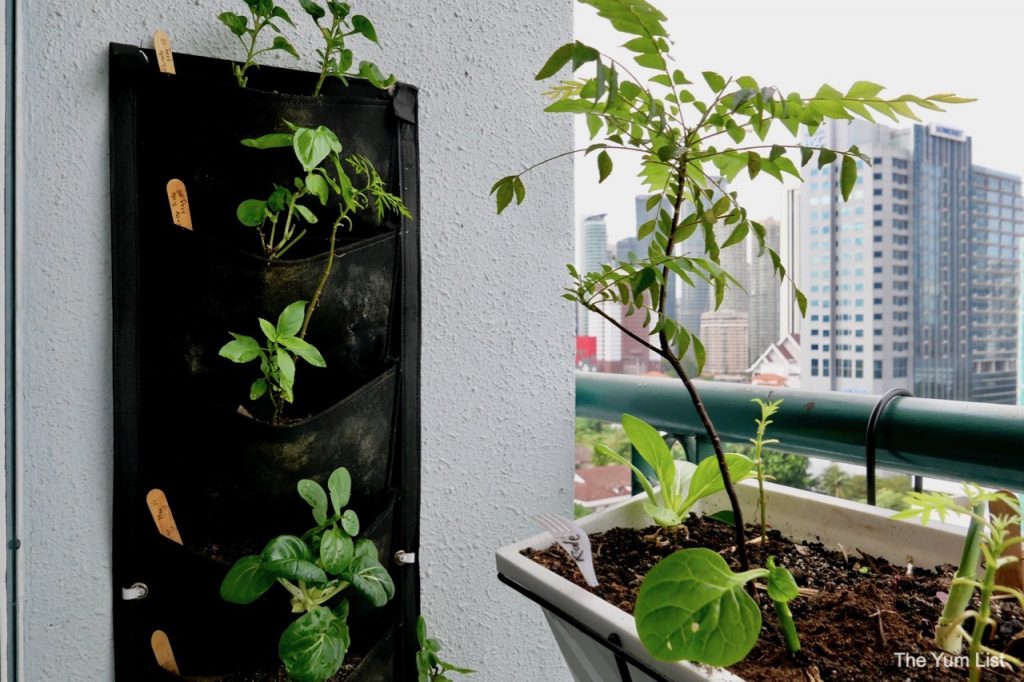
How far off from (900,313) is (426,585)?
108 centimetres

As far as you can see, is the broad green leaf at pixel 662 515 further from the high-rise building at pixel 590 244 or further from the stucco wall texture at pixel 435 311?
the high-rise building at pixel 590 244

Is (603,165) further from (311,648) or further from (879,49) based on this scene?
(879,49)

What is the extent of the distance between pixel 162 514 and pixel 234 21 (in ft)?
2.31

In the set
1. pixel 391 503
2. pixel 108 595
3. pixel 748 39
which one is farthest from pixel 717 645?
pixel 748 39

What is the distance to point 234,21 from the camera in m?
0.81

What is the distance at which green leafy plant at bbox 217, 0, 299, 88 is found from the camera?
801 millimetres

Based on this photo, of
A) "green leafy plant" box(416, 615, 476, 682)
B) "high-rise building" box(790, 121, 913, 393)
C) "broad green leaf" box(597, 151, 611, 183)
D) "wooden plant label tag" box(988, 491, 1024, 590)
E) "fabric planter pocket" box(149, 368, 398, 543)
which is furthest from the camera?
"high-rise building" box(790, 121, 913, 393)

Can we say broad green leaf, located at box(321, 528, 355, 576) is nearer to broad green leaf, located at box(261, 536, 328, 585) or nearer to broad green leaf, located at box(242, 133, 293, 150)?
broad green leaf, located at box(261, 536, 328, 585)

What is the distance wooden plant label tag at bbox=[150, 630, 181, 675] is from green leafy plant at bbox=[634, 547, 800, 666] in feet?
2.42

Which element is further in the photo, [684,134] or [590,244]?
[590,244]

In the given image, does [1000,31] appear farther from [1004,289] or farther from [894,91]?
A: [894,91]

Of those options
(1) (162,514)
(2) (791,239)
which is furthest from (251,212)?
(2) (791,239)

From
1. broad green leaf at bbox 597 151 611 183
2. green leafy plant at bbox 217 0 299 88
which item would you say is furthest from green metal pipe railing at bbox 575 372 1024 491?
green leafy plant at bbox 217 0 299 88

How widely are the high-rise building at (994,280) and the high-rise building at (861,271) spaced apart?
0.11m
